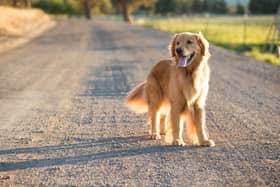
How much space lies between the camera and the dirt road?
5.71 metres

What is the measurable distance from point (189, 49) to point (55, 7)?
310ft

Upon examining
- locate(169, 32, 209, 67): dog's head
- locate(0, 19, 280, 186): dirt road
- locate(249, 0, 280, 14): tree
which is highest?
locate(169, 32, 209, 67): dog's head

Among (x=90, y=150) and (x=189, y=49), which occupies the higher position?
(x=189, y=49)

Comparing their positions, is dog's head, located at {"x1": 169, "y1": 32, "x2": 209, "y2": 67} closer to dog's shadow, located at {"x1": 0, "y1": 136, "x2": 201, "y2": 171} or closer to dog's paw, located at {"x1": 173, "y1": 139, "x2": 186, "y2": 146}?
dog's paw, located at {"x1": 173, "y1": 139, "x2": 186, "y2": 146}

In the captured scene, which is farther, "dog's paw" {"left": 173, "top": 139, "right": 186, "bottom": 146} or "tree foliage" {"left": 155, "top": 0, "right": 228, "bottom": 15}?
"tree foliage" {"left": 155, "top": 0, "right": 228, "bottom": 15}

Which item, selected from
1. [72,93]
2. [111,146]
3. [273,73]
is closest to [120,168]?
[111,146]

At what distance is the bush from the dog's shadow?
92.1 m

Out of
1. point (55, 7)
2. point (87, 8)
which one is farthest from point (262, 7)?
point (55, 7)

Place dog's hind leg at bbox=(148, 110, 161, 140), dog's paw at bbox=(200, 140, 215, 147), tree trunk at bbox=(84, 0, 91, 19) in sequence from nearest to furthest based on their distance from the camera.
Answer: dog's paw at bbox=(200, 140, 215, 147) < dog's hind leg at bbox=(148, 110, 161, 140) < tree trunk at bbox=(84, 0, 91, 19)

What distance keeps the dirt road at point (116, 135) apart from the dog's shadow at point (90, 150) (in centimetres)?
1

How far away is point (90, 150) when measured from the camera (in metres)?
6.85

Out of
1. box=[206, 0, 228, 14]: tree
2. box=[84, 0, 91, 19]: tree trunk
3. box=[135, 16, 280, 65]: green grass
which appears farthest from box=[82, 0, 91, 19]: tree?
box=[135, 16, 280, 65]: green grass

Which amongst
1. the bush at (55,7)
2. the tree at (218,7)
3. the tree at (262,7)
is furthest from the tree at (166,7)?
the bush at (55,7)

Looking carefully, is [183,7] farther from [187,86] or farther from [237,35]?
[187,86]
